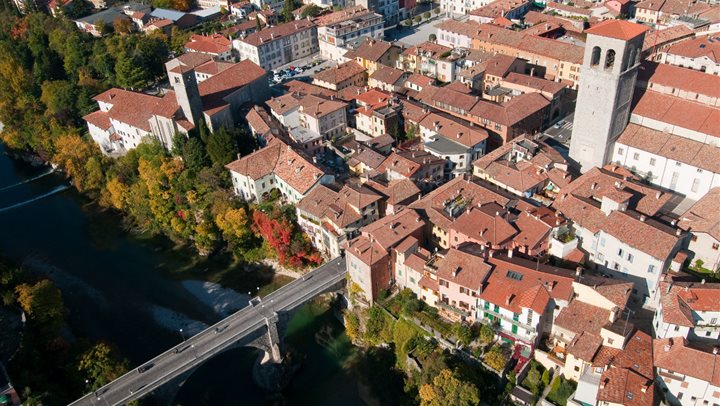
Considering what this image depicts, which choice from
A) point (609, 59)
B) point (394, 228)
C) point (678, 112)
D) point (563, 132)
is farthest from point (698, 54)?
point (394, 228)

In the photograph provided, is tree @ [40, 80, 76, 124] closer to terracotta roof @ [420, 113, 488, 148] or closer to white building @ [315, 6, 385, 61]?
white building @ [315, 6, 385, 61]

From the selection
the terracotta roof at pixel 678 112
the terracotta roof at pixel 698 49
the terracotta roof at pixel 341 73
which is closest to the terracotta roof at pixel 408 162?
the terracotta roof at pixel 678 112

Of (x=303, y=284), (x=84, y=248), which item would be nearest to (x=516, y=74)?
(x=303, y=284)

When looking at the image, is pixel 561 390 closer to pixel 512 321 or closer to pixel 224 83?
pixel 512 321

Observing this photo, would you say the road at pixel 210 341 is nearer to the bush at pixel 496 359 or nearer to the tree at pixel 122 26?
the bush at pixel 496 359

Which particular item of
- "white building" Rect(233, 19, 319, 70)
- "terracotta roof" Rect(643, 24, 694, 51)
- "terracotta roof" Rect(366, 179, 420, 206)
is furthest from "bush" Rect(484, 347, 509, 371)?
"white building" Rect(233, 19, 319, 70)

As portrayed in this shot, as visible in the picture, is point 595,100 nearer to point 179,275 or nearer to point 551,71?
point 551,71
